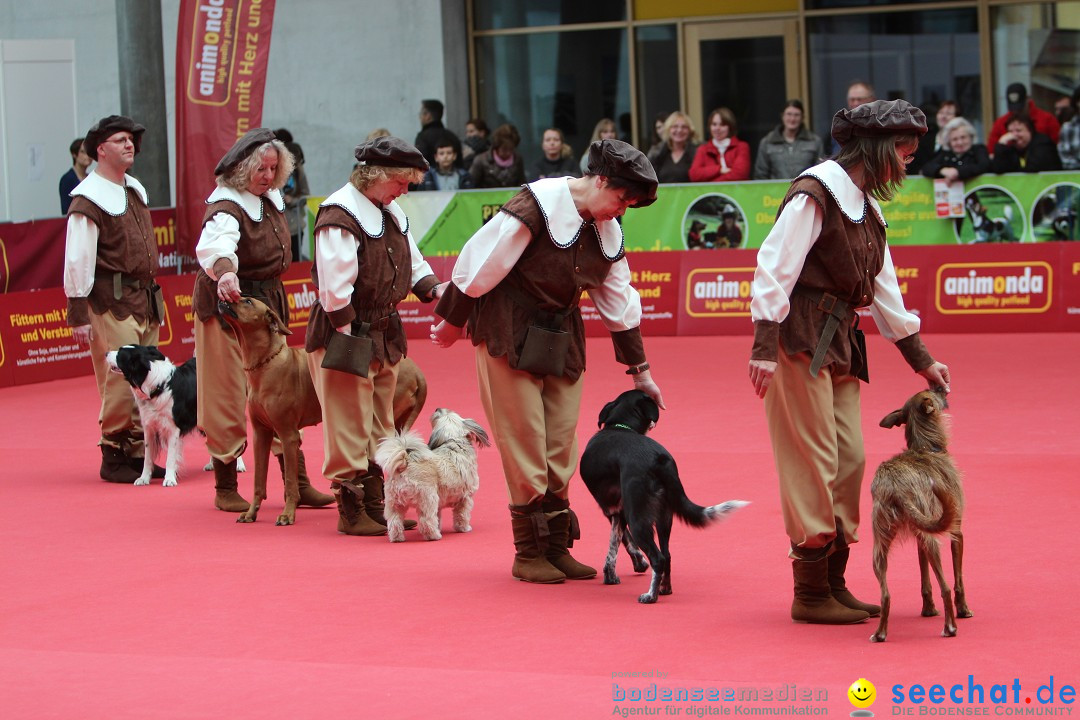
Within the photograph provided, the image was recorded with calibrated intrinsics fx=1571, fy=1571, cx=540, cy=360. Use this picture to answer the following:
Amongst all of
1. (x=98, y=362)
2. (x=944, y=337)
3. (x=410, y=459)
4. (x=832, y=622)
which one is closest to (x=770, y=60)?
(x=944, y=337)

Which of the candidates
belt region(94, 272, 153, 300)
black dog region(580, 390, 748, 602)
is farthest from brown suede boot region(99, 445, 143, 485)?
black dog region(580, 390, 748, 602)

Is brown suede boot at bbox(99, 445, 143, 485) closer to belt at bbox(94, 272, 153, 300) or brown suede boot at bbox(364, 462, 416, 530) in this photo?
belt at bbox(94, 272, 153, 300)

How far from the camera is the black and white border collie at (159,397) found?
29.7ft

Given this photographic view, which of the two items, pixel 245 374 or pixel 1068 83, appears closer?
pixel 245 374

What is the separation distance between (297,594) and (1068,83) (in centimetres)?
1508

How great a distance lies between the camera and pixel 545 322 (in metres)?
6.41

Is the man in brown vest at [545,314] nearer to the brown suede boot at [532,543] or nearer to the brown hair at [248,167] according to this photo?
the brown suede boot at [532,543]

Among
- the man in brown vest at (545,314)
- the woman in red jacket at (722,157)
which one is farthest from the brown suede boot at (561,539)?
the woman in red jacket at (722,157)

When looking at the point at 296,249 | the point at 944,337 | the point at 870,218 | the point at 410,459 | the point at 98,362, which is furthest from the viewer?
the point at 296,249

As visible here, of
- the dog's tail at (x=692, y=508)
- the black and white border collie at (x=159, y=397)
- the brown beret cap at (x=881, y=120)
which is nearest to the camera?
the brown beret cap at (x=881, y=120)

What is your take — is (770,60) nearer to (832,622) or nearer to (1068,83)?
(1068,83)

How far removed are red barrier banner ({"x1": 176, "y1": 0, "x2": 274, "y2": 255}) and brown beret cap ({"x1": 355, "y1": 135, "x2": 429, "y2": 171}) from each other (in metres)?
7.61

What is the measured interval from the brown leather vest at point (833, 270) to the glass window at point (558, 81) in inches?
589

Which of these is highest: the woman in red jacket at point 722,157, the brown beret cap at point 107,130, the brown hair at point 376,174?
the woman in red jacket at point 722,157
